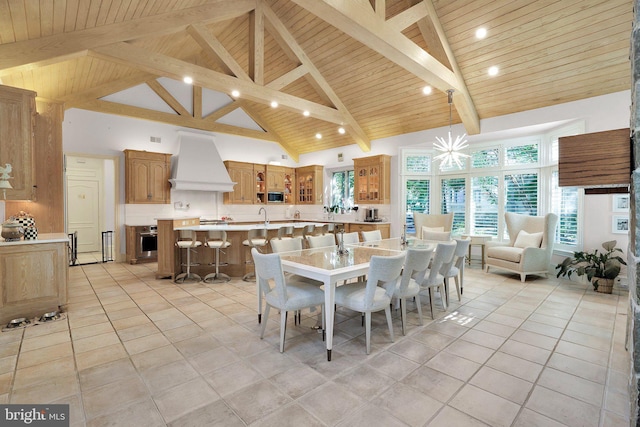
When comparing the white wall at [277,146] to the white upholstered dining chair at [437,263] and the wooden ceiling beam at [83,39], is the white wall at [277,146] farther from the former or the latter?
the white upholstered dining chair at [437,263]

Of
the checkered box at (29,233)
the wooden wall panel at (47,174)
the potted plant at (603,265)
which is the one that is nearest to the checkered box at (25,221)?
the checkered box at (29,233)

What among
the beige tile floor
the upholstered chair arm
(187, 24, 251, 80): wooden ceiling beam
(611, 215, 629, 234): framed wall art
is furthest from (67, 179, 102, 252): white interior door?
(611, 215, 629, 234): framed wall art

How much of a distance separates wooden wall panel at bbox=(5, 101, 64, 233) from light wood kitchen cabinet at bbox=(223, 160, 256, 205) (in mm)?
4028

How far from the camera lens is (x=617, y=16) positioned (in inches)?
153

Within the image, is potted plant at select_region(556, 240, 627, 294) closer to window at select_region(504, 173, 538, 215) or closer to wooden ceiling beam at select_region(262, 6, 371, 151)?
window at select_region(504, 173, 538, 215)

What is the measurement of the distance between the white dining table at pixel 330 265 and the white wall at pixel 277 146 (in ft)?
12.5

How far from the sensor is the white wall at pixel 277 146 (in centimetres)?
500

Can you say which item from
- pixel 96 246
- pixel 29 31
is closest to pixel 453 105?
pixel 29 31

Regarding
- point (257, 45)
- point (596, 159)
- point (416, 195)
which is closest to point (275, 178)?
point (416, 195)

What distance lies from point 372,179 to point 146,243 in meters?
5.52

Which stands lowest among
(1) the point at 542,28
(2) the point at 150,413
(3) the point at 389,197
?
(2) the point at 150,413

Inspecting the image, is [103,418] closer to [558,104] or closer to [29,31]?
[29,31]

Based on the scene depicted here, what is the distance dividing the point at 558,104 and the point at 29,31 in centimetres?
754

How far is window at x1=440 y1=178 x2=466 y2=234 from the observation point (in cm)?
733
